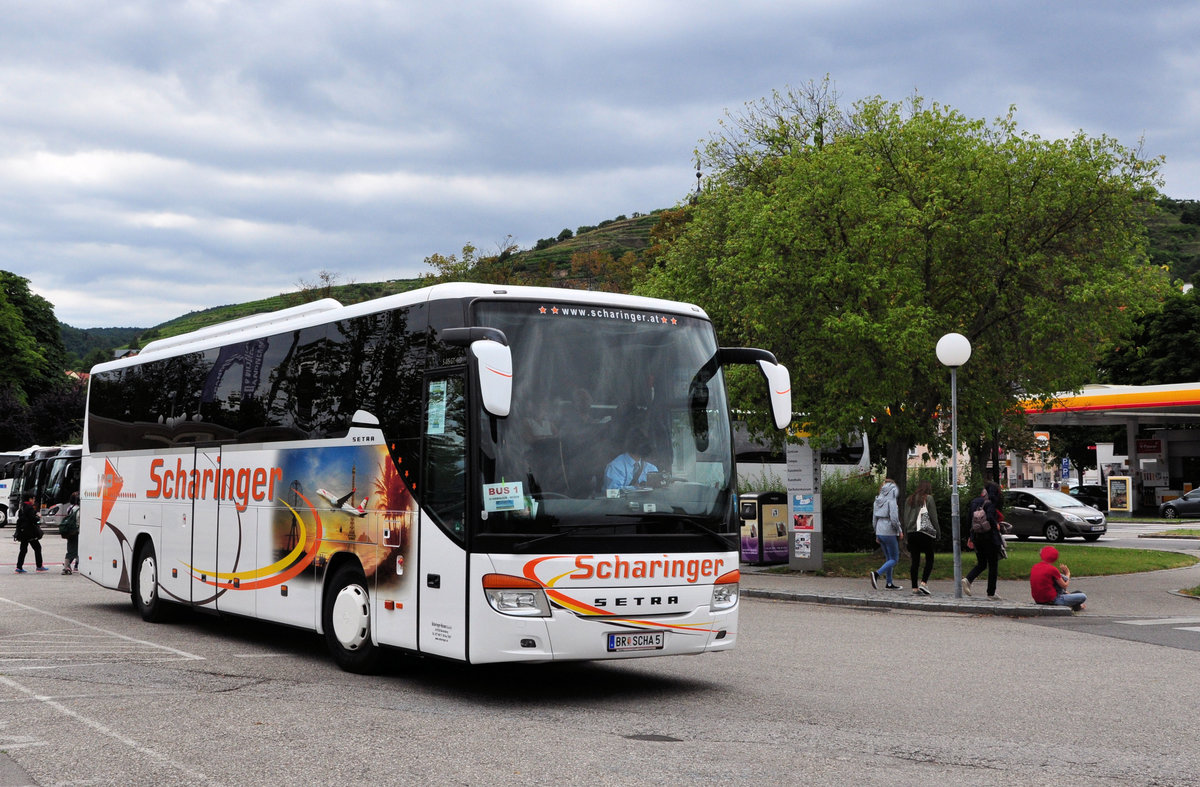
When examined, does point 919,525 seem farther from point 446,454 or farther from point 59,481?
point 59,481

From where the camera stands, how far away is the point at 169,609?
1479 centimetres

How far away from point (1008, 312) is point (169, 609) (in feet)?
51.4

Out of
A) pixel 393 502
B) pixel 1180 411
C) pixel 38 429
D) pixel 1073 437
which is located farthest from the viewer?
pixel 1073 437

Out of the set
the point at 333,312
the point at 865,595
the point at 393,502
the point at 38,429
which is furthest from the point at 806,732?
the point at 38,429

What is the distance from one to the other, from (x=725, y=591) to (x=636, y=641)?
1015mm

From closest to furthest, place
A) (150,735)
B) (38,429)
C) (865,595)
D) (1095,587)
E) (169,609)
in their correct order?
(150,735), (169,609), (865,595), (1095,587), (38,429)

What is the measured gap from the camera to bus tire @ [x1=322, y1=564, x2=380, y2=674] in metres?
10.2

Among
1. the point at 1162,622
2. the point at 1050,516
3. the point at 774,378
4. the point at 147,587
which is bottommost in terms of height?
the point at 1162,622

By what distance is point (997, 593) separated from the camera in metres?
20.6

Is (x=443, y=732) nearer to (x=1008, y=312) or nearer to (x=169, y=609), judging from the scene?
(x=169, y=609)

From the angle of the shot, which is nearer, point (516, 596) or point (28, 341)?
point (516, 596)

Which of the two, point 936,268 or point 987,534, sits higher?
point 936,268

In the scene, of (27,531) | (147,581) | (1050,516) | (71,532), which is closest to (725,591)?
(147,581)

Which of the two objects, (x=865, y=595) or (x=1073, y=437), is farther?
(x=1073, y=437)
